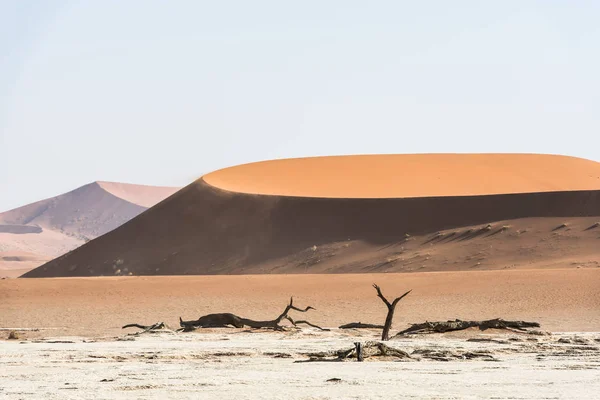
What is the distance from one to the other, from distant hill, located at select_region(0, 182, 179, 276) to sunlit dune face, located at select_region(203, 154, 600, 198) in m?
65.7

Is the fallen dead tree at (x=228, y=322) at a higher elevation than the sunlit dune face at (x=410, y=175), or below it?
below

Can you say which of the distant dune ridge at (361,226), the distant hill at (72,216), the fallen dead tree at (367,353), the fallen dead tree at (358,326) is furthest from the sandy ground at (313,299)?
the distant hill at (72,216)

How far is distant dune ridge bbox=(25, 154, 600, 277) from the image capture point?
161 feet

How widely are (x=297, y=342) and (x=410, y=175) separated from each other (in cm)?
5783

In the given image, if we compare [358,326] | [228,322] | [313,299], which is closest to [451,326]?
[358,326]

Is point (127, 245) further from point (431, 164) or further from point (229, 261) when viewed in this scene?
point (431, 164)

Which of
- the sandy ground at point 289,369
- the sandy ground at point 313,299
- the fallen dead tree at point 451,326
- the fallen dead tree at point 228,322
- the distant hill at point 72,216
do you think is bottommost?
the sandy ground at point 289,369

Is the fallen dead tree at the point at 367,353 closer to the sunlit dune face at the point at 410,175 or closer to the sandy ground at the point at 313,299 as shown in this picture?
the sandy ground at the point at 313,299

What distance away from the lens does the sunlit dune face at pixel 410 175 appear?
6956 centimetres

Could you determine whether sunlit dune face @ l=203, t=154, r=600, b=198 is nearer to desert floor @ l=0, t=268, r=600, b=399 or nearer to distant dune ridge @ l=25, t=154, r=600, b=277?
distant dune ridge @ l=25, t=154, r=600, b=277

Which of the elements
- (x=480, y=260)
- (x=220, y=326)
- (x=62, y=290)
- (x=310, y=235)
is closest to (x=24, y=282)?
(x=62, y=290)

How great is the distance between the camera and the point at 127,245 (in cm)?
6247

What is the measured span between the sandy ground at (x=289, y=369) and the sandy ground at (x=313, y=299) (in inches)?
168

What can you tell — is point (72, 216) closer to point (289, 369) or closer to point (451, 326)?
point (451, 326)
